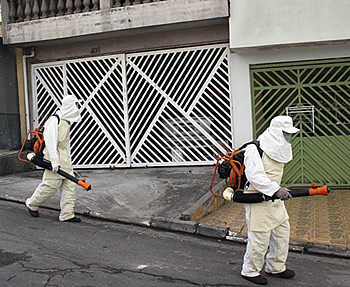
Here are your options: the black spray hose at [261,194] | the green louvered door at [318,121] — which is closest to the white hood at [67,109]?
the black spray hose at [261,194]

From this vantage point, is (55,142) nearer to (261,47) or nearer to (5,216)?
(5,216)

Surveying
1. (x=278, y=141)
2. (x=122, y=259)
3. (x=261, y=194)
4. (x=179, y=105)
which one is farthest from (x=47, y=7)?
(x=261, y=194)

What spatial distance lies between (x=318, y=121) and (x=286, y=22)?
2.20 metres

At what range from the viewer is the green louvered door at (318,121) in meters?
8.63

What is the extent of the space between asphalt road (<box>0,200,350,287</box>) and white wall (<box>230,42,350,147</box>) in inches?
148

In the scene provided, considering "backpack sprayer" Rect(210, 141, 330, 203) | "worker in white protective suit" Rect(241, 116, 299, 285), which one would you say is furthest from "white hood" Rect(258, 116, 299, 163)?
"backpack sprayer" Rect(210, 141, 330, 203)

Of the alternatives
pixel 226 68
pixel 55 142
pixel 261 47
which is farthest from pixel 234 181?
pixel 226 68

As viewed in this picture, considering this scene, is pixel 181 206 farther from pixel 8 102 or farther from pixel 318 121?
pixel 8 102

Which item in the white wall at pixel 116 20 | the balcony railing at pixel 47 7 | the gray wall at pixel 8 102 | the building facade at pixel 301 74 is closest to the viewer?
the building facade at pixel 301 74

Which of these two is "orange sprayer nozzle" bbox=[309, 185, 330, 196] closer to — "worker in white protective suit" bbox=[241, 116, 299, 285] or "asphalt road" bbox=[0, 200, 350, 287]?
"worker in white protective suit" bbox=[241, 116, 299, 285]

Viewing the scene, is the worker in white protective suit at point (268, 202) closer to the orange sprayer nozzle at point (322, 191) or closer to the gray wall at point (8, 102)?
the orange sprayer nozzle at point (322, 191)

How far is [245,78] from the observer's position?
29.7 feet

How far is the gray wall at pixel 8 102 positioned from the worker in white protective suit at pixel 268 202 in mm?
8435

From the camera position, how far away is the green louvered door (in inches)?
340
